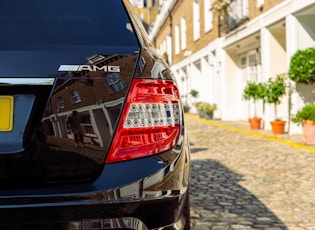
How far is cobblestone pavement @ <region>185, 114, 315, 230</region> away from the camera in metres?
3.34

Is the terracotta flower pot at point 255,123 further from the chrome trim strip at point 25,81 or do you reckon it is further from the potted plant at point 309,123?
the chrome trim strip at point 25,81

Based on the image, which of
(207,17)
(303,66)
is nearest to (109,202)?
(303,66)

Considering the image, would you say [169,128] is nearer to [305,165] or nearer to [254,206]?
[254,206]

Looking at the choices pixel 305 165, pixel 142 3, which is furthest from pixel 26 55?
pixel 142 3

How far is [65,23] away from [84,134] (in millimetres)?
515

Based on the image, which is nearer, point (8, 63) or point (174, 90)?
point (8, 63)

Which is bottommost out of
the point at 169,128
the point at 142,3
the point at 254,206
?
the point at 254,206

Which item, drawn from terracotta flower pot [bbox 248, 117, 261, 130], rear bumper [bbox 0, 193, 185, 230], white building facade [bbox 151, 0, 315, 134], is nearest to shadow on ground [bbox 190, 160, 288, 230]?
rear bumper [bbox 0, 193, 185, 230]

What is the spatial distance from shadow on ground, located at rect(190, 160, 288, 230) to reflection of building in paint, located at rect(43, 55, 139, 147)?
6.33 ft

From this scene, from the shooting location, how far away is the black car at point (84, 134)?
4.66ft

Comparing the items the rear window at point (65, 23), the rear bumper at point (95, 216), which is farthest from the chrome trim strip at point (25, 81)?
the rear bumper at point (95, 216)

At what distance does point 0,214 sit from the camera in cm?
137

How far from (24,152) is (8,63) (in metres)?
0.34

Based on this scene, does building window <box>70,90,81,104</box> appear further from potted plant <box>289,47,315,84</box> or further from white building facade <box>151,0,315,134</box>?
white building facade <box>151,0,315,134</box>
